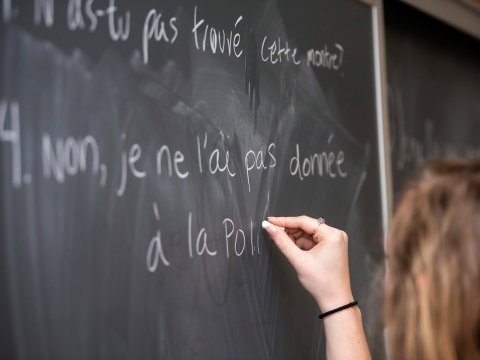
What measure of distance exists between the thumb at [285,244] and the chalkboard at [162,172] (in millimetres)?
30

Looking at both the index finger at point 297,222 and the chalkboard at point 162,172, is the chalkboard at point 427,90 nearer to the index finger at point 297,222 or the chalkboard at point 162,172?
the chalkboard at point 162,172

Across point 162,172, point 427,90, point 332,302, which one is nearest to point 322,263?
point 332,302

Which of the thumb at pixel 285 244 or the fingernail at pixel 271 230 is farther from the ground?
the fingernail at pixel 271 230

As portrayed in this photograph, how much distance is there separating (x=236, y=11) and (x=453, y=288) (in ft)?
1.96

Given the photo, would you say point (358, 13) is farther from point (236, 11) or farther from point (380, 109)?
point (236, 11)

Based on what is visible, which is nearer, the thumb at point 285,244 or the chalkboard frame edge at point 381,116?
the thumb at point 285,244

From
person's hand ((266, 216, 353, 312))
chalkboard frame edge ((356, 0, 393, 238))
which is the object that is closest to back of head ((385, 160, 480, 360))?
person's hand ((266, 216, 353, 312))

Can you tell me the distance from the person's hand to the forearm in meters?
0.02

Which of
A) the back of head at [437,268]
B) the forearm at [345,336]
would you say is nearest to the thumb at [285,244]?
the forearm at [345,336]

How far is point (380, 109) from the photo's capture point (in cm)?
128

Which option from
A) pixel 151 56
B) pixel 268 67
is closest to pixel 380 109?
pixel 268 67

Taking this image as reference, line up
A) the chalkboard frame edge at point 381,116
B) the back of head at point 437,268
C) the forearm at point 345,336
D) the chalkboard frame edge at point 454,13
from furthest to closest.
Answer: the chalkboard frame edge at point 454,13 → the chalkboard frame edge at point 381,116 → the forearm at point 345,336 → the back of head at point 437,268

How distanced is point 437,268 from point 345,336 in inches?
15.1

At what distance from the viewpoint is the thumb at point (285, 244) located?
Result: 90 centimetres
